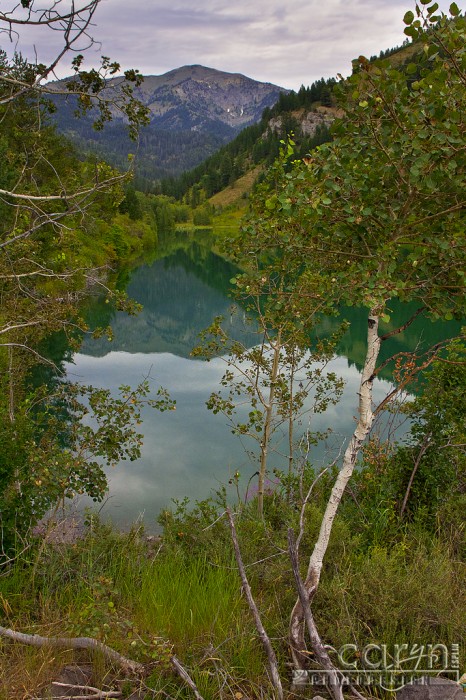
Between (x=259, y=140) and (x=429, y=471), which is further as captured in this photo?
(x=259, y=140)

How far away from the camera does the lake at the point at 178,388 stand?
1382 cm

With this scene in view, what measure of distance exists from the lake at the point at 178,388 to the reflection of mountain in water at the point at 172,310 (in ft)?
0.28

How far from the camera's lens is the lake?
13.8m

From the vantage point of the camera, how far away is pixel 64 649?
4391 millimetres

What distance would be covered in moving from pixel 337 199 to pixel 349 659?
3945 mm

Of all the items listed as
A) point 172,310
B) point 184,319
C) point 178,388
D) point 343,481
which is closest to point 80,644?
point 343,481

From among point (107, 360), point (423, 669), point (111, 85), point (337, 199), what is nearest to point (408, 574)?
point (423, 669)

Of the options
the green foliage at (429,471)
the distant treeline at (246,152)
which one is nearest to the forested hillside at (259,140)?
the distant treeline at (246,152)

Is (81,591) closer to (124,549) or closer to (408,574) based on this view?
(124,549)

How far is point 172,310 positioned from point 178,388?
2249cm

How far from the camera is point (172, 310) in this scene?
148 ft

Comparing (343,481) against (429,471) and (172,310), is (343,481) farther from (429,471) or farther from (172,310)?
(172,310)

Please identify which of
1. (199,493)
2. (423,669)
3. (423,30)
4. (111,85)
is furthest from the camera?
(199,493)

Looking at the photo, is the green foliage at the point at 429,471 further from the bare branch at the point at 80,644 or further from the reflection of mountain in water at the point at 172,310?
the reflection of mountain in water at the point at 172,310
